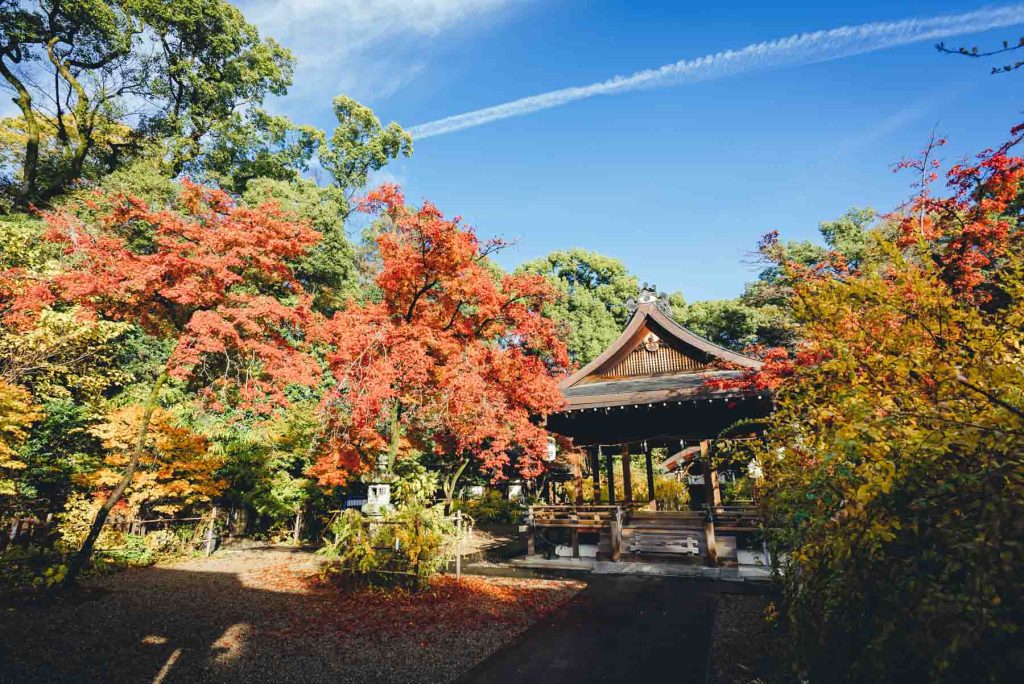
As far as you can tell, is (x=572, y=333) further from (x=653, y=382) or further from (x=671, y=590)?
(x=671, y=590)

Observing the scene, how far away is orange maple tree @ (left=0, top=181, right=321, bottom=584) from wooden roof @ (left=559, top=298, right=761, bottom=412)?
7.20m

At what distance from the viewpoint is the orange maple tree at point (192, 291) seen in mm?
8562

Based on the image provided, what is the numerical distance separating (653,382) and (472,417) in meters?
5.16

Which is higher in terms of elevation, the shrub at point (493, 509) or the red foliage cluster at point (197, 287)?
the red foliage cluster at point (197, 287)

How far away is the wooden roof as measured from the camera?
11891 millimetres

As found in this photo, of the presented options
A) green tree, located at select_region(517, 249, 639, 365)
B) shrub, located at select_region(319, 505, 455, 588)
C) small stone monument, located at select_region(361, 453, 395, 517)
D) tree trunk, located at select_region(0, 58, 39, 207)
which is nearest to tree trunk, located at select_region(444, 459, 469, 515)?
small stone monument, located at select_region(361, 453, 395, 517)

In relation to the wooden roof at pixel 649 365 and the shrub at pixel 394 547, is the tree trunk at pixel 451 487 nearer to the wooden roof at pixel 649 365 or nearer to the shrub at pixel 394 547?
the shrub at pixel 394 547

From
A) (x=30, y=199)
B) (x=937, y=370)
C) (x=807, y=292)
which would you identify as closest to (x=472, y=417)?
(x=807, y=292)

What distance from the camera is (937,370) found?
257 centimetres

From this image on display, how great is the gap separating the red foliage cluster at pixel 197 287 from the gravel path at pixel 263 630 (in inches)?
147

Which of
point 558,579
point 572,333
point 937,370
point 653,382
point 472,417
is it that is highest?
point 572,333

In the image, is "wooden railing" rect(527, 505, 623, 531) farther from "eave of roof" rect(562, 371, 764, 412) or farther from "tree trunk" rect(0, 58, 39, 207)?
"tree trunk" rect(0, 58, 39, 207)

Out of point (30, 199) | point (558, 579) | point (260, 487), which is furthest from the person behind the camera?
point (30, 199)

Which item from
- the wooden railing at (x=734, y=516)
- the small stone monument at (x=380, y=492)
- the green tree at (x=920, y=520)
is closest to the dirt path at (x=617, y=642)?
the wooden railing at (x=734, y=516)
